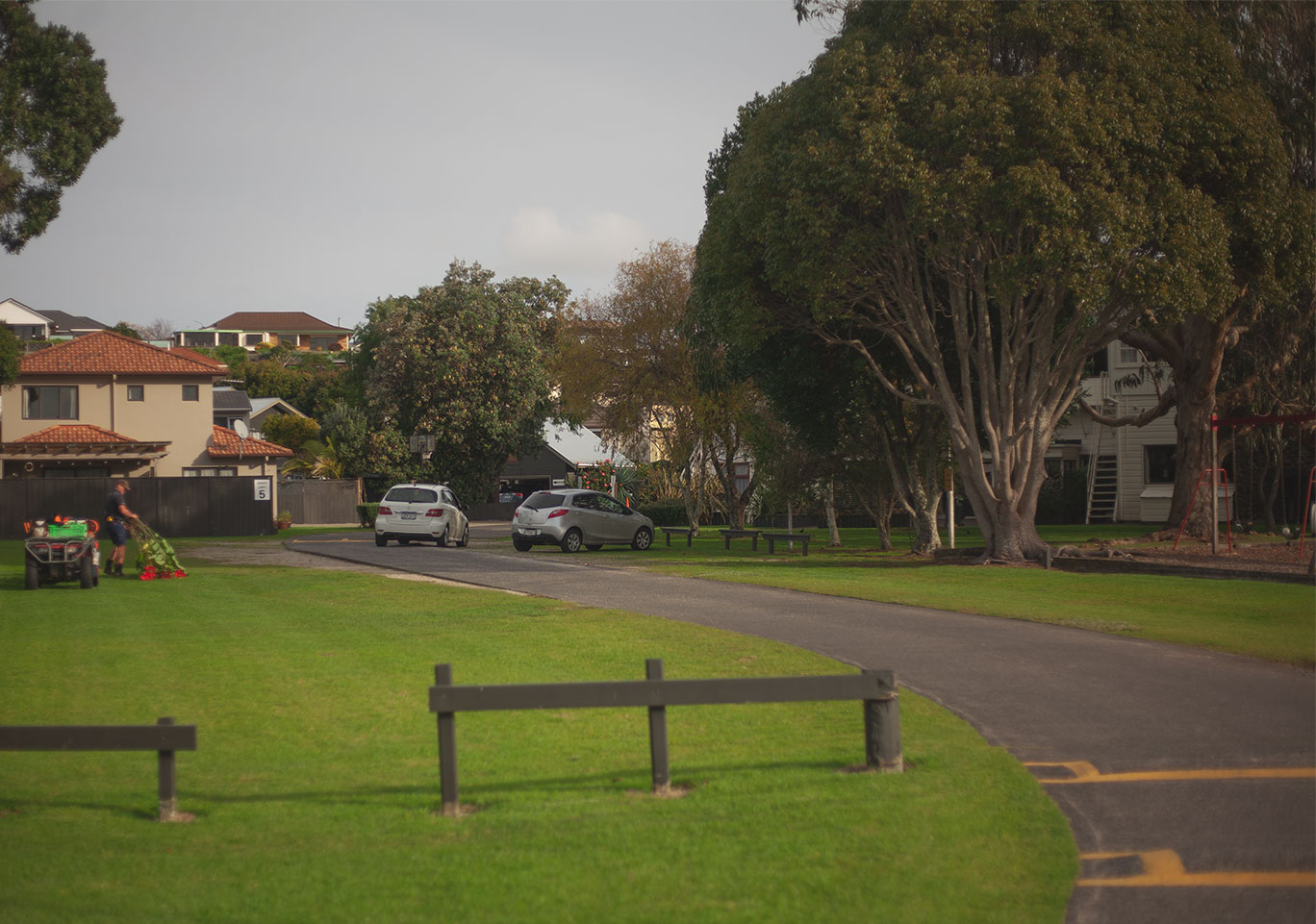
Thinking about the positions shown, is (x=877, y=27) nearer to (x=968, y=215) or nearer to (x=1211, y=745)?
(x=968, y=215)

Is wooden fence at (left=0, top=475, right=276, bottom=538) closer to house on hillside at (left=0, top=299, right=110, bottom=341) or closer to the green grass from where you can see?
the green grass

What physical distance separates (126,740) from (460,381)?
49.0 m

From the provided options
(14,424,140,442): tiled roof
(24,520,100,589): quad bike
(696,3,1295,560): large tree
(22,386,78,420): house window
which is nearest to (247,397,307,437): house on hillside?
(22,386,78,420): house window

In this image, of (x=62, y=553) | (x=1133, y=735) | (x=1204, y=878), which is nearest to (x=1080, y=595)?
(x=1133, y=735)

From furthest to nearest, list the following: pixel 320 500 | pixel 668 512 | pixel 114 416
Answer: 1. pixel 320 500
2. pixel 668 512
3. pixel 114 416

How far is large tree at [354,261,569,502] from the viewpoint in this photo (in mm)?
55969

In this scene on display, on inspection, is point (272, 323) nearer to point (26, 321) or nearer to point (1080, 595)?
point (26, 321)

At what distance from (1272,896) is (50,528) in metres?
20.4

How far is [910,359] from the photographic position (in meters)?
24.6

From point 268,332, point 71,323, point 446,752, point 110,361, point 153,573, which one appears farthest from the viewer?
point 268,332

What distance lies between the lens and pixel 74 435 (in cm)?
4866

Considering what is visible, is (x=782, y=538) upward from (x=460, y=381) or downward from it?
downward

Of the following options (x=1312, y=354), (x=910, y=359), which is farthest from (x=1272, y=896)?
(x=1312, y=354)

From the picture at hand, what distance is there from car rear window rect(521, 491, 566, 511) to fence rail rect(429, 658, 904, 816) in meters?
24.1
